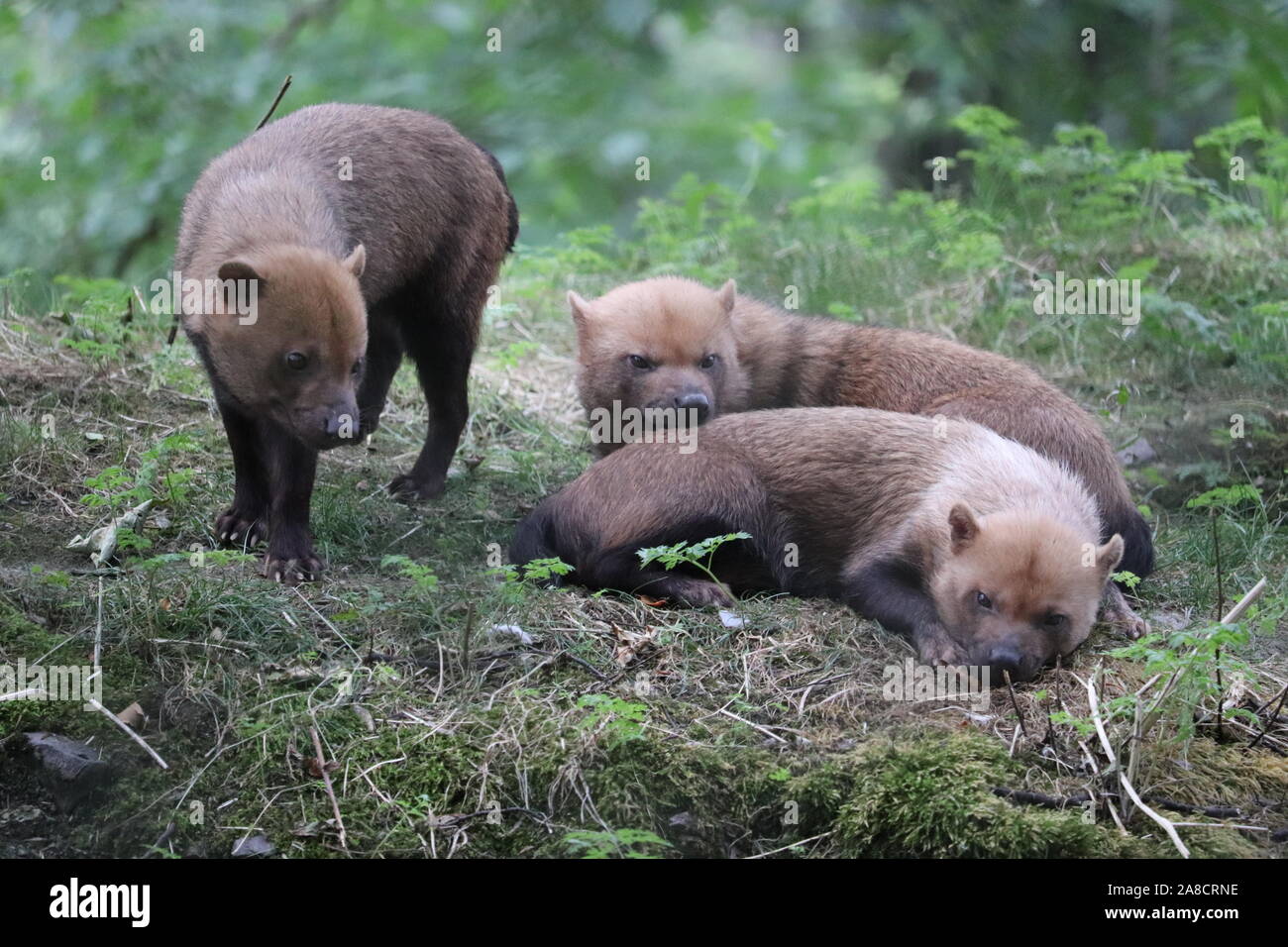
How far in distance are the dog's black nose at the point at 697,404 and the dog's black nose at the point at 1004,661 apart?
228 cm

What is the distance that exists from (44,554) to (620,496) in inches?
97.9

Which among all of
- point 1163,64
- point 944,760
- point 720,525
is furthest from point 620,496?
point 1163,64

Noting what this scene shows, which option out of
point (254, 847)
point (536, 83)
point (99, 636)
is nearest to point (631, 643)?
point (254, 847)

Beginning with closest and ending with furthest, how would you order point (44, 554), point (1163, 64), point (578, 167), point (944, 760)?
point (944, 760) → point (44, 554) → point (1163, 64) → point (578, 167)

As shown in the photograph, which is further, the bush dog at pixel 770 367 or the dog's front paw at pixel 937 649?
the bush dog at pixel 770 367

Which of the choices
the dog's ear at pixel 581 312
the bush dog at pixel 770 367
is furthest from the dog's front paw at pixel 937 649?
the dog's ear at pixel 581 312

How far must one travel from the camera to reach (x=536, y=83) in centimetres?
1167

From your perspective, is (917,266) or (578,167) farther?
(578,167)

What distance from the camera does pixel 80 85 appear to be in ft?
36.7

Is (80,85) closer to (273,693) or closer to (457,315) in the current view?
(457,315)

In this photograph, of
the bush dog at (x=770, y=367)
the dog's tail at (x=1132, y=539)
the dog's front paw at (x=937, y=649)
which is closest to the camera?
the dog's front paw at (x=937, y=649)

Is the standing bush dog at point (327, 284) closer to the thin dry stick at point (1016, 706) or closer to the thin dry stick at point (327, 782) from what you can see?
the thin dry stick at point (327, 782)

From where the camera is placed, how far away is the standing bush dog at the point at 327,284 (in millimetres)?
5586

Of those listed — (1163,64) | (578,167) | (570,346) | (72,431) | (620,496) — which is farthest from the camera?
(578,167)
